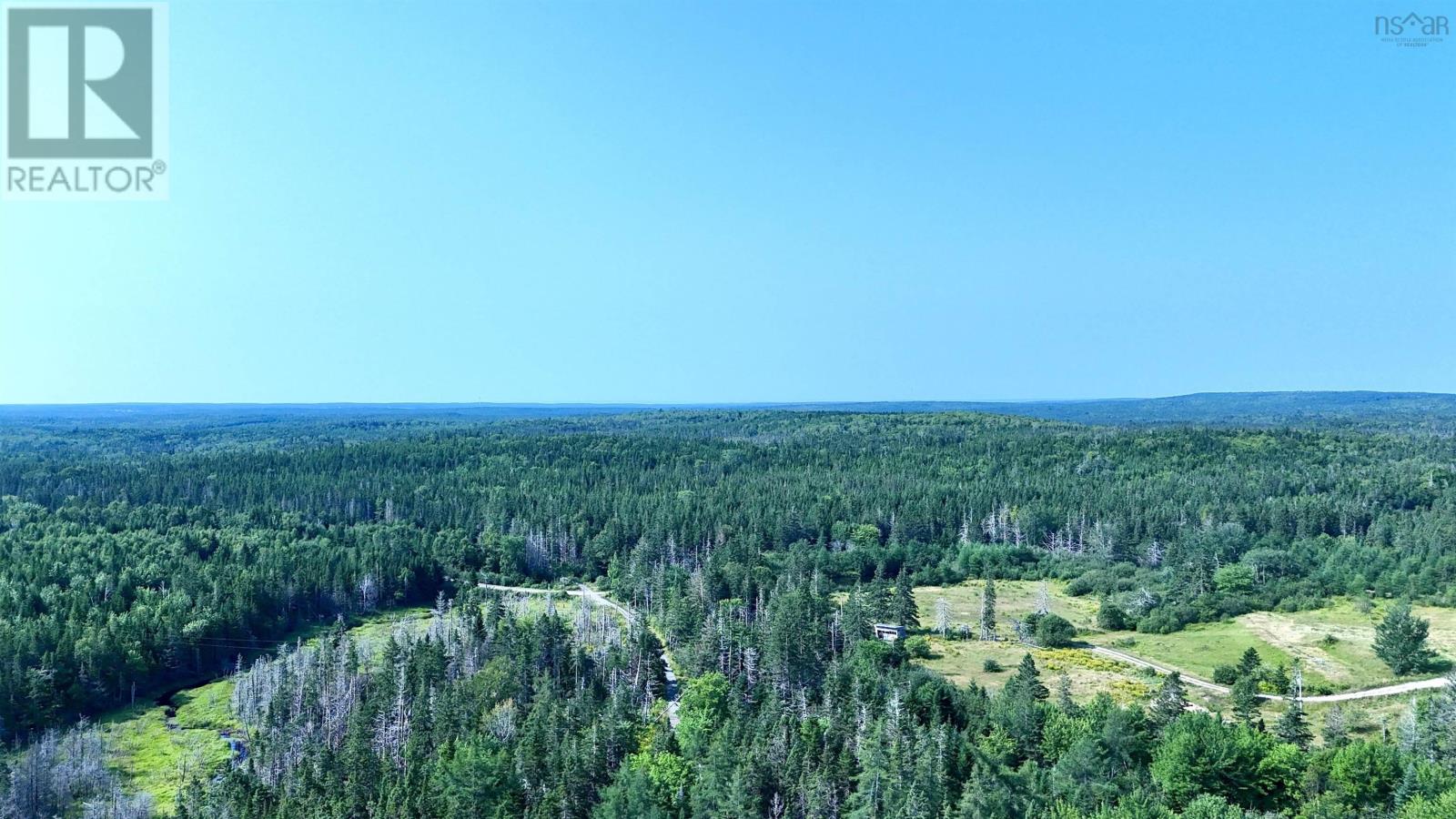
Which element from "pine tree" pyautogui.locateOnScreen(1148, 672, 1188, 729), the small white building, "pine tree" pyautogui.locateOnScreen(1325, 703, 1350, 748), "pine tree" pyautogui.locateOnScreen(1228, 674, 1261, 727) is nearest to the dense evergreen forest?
"pine tree" pyautogui.locateOnScreen(1148, 672, 1188, 729)

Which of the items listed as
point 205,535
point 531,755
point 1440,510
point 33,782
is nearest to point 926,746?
point 531,755

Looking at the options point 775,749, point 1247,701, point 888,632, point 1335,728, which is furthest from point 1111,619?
point 775,749

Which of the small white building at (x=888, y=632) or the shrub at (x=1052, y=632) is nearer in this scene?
the small white building at (x=888, y=632)

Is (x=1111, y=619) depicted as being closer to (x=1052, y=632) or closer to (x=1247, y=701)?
(x=1052, y=632)

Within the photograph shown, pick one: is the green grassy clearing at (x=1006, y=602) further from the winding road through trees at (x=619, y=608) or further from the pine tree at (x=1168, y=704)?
the pine tree at (x=1168, y=704)

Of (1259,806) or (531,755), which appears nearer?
(1259,806)

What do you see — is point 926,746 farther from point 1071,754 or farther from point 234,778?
point 234,778

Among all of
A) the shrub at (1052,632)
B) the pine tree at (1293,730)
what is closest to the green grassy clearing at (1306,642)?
the shrub at (1052,632)
